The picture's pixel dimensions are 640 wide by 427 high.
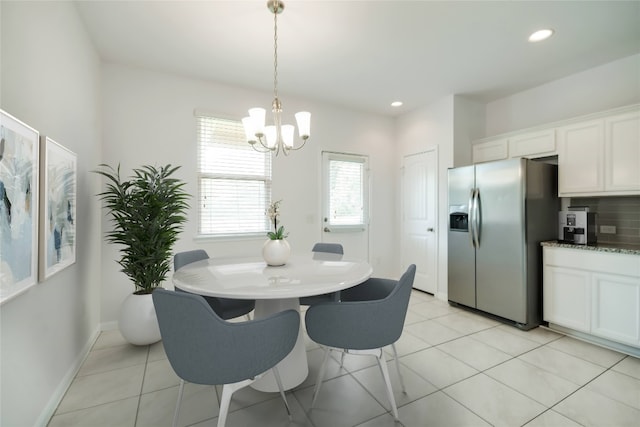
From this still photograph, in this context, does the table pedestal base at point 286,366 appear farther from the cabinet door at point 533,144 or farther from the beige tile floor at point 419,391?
the cabinet door at point 533,144

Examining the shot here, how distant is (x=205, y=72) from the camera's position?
3115 mm

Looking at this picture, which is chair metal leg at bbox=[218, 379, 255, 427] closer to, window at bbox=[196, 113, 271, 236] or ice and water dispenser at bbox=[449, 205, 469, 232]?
window at bbox=[196, 113, 271, 236]

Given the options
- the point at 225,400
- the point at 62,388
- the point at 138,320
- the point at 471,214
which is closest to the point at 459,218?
the point at 471,214

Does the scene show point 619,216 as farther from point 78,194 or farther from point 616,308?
point 78,194

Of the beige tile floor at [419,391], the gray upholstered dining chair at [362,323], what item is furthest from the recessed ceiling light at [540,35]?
the beige tile floor at [419,391]

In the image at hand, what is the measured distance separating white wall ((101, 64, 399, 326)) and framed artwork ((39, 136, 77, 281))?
3.20 ft

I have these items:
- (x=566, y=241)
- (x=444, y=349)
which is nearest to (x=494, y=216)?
(x=566, y=241)

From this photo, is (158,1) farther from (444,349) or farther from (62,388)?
(444,349)

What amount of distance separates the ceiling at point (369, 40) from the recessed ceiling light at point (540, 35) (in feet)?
0.15

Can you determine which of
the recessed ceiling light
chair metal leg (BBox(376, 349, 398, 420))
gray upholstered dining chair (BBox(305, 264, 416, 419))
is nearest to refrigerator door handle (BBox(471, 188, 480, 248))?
the recessed ceiling light

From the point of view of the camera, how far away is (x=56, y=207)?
1756 mm

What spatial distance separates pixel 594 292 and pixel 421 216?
2048mm

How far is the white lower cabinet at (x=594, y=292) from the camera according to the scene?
7.63 ft

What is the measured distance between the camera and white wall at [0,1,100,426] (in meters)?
1.33
